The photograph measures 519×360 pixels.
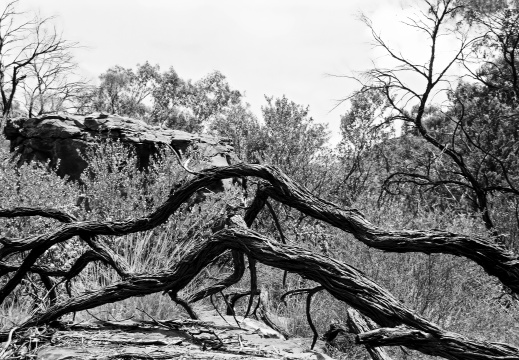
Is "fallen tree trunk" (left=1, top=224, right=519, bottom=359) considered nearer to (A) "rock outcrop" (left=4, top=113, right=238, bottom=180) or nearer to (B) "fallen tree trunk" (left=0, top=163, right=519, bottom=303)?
(B) "fallen tree trunk" (left=0, top=163, right=519, bottom=303)

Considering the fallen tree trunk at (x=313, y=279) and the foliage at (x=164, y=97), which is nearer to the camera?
the fallen tree trunk at (x=313, y=279)

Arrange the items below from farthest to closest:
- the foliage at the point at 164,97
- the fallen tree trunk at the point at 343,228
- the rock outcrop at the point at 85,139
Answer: the foliage at the point at 164,97 → the rock outcrop at the point at 85,139 → the fallen tree trunk at the point at 343,228

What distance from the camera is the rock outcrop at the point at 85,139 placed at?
12031mm

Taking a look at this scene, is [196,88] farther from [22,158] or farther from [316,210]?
[316,210]

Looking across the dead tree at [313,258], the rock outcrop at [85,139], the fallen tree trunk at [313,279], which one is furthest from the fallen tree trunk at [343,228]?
the rock outcrop at [85,139]

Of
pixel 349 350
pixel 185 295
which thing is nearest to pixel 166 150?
pixel 185 295

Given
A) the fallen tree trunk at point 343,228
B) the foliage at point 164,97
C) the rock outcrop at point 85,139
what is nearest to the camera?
the fallen tree trunk at point 343,228

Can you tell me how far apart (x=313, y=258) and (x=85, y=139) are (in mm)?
9948

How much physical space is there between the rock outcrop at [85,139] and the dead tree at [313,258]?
746 cm

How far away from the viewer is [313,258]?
311cm

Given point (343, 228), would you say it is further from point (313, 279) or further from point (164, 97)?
point (164, 97)

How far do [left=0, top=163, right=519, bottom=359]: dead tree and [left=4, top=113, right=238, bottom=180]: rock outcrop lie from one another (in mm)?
7464

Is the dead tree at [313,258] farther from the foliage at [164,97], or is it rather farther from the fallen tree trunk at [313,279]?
the foliage at [164,97]

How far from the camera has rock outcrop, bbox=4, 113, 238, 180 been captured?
12.0m
